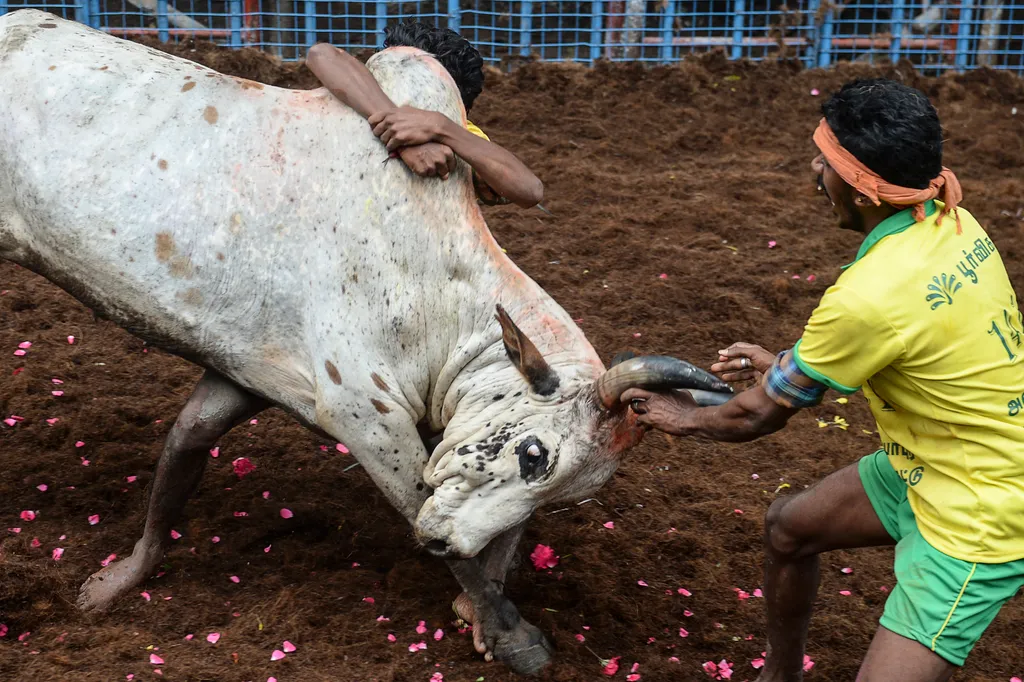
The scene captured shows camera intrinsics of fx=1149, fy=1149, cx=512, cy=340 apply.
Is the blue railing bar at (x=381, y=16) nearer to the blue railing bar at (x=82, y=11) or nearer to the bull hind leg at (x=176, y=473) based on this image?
the blue railing bar at (x=82, y=11)

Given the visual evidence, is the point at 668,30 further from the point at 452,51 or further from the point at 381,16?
the point at 452,51

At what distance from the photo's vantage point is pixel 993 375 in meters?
2.72

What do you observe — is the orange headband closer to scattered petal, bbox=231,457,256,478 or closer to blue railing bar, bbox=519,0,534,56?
scattered petal, bbox=231,457,256,478

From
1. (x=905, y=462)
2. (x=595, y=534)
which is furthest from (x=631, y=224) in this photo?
(x=905, y=462)

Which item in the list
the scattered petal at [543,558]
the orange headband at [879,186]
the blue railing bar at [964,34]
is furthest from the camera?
the blue railing bar at [964,34]

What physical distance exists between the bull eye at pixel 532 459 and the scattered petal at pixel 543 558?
3.31ft

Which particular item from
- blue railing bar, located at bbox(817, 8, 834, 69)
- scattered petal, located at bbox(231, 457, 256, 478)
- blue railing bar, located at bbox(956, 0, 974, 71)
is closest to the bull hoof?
scattered petal, located at bbox(231, 457, 256, 478)

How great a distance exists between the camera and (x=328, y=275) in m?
3.46

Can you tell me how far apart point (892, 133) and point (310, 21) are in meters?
7.42

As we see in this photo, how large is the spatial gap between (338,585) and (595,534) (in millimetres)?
1043

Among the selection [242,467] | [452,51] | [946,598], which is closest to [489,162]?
[452,51]

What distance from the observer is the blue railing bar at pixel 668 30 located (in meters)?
9.55

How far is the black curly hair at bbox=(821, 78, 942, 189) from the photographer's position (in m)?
2.66

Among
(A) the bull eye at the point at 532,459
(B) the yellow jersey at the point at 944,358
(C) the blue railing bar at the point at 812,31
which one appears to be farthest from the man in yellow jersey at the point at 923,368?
(C) the blue railing bar at the point at 812,31
